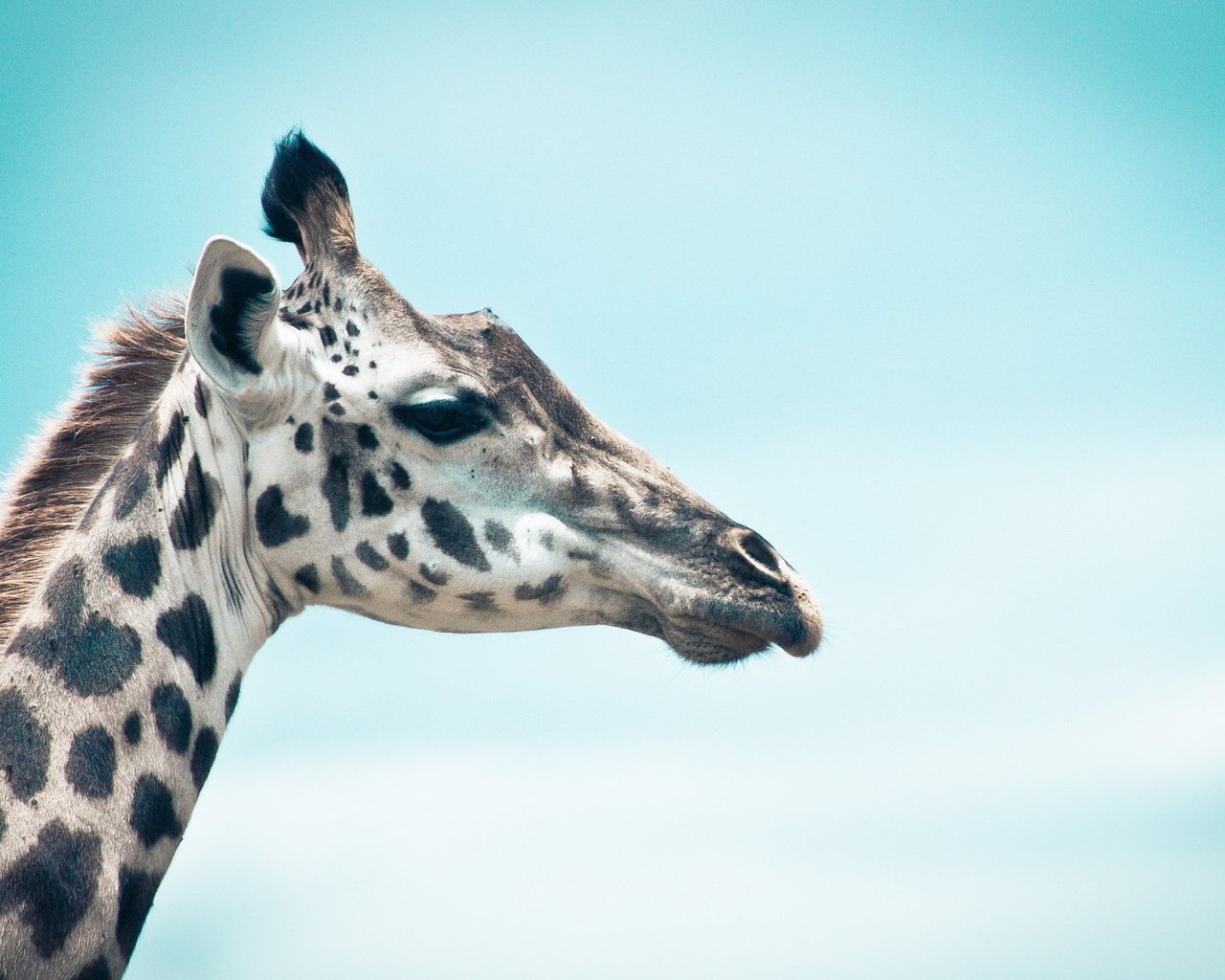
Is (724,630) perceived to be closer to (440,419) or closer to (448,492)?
(448,492)

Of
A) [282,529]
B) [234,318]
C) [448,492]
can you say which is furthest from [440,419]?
[234,318]

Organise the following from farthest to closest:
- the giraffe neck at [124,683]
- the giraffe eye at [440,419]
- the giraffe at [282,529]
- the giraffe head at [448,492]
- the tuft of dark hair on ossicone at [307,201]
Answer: the tuft of dark hair on ossicone at [307,201], the giraffe eye at [440,419], the giraffe head at [448,492], the giraffe at [282,529], the giraffe neck at [124,683]

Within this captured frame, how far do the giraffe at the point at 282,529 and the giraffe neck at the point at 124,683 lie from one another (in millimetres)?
10

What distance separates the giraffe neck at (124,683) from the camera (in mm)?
4801

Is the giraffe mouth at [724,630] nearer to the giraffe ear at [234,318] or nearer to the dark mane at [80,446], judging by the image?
the giraffe ear at [234,318]

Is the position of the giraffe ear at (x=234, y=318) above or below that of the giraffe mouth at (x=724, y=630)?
above

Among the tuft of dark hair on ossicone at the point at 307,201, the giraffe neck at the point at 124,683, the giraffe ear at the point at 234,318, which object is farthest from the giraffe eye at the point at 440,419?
the tuft of dark hair on ossicone at the point at 307,201

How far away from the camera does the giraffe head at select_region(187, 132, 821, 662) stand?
582 cm

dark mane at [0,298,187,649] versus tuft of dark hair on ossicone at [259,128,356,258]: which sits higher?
tuft of dark hair on ossicone at [259,128,356,258]

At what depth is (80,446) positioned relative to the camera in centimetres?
632

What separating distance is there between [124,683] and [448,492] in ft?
5.29

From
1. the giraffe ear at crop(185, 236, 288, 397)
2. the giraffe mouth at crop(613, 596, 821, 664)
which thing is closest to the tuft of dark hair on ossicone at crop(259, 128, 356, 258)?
the giraffe ear at crop(185, 236, 288, 397)

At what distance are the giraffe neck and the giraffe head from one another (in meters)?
0.20

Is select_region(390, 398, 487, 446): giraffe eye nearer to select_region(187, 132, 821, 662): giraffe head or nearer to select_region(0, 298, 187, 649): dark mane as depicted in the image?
select_region(187, 132, 821, 662): giraffe head
